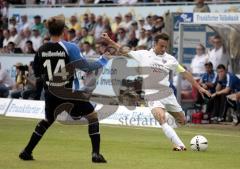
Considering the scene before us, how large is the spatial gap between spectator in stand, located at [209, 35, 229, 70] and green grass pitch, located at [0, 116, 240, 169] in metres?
2.99

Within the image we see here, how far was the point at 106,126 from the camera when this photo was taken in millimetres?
22625

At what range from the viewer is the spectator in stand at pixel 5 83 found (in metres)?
29.3

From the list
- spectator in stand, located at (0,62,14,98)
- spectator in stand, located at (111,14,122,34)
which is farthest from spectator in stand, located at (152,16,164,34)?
spectator in stand, located at (0,62,14,98)

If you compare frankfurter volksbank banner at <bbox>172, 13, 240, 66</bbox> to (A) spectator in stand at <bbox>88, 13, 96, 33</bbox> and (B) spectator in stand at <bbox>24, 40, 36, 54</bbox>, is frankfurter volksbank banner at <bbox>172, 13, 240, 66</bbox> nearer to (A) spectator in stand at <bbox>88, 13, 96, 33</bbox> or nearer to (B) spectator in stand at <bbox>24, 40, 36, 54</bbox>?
(A) spectator in stand at <bbox>88, 13, 96, 33</bbox>

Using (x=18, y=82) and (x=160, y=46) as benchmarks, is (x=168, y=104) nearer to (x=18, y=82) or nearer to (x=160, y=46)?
(x=160, y=46)

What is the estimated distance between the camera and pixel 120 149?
15.7 m

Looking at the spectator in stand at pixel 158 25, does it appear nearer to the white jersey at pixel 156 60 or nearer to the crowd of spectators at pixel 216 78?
the crowd of spectators at pixel 216 78

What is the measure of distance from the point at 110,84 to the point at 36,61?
12.6 m

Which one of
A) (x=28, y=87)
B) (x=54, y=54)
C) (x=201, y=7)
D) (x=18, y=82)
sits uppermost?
(x=201, y=7)

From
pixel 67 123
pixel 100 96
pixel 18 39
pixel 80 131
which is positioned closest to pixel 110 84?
pixel 100 96

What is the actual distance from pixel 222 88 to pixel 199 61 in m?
1.74

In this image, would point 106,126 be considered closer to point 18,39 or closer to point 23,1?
point 18,39

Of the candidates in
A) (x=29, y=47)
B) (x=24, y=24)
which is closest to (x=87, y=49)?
(x=29, y=47)

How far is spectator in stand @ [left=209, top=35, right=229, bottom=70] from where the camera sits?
25.0m
